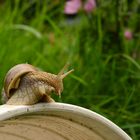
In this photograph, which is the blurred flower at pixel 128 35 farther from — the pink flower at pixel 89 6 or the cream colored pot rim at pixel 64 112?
the cream colored pot rim at pixel 64 112

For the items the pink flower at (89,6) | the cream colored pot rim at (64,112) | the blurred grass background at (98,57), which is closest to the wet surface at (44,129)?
the cream colored pot rim at (64,112)

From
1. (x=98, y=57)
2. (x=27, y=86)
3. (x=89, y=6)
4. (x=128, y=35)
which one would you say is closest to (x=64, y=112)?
(x=27, y=86)

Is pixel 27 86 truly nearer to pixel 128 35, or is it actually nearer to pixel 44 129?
pixel 44 129

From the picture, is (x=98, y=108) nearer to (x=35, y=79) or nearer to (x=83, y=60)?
(x=83, y=60)

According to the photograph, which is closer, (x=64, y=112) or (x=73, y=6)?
(x=64, y=112)

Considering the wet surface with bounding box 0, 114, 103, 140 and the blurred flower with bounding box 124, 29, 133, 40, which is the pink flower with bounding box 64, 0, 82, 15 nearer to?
the blurred flower with bounding box 124, 29, 133, 40
